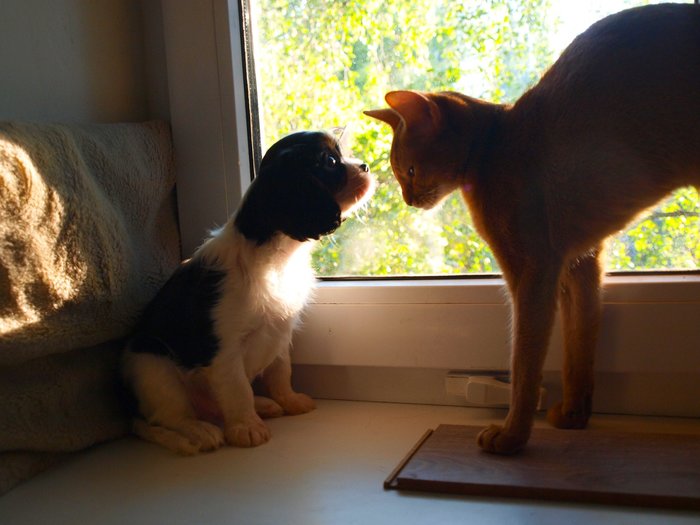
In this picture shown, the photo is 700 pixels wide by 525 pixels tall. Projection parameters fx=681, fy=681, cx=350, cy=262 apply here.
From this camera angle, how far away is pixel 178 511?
0.84 meters

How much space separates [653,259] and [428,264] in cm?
39

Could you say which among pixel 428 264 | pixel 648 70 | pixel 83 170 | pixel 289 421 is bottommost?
pixel 289 421

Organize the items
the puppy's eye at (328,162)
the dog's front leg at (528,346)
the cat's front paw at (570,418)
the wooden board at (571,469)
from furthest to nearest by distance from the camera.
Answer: the puppy's eye at (328,162)
the cat's front paw at (570,418)
the dog's front leg at (528,346)
the wooden board at (571,469)

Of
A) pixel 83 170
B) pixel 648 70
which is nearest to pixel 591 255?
pixel 648 70

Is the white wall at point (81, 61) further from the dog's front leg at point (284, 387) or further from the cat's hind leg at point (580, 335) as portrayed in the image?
the cat's hind leg at point (580, 335)

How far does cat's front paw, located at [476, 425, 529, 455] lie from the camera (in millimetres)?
904

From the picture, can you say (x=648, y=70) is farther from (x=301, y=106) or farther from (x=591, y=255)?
(x=301, y=106)

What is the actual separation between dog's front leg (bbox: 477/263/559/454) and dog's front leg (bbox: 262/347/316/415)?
0.43 m

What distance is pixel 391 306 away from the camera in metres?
1.23

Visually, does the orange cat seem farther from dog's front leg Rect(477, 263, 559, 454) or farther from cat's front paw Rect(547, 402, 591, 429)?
cat's front paw Rect(547, 402, 591, 429)

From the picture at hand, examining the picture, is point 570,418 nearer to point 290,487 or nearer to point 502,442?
point 502,442

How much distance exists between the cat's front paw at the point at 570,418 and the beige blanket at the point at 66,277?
713 millimetres

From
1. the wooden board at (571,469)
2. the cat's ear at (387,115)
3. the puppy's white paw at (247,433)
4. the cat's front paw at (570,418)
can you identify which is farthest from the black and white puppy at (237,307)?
the cat's front paw at (570,418)

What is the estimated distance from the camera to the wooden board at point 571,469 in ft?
2.57
